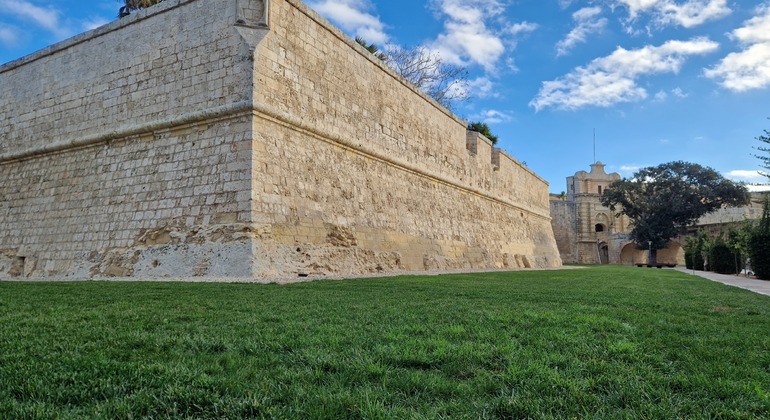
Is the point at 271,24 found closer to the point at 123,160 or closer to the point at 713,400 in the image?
the point at 123,160

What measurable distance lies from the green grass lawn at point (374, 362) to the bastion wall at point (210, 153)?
4.46 m

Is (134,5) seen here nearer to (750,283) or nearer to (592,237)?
(750,283)

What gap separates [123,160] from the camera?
32.9 feet

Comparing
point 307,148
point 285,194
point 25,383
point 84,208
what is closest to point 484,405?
point 25,383

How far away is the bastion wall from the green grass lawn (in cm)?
446

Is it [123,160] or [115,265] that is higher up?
[123,160]

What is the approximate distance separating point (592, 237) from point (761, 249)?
1332 inches

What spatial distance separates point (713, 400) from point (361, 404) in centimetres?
135

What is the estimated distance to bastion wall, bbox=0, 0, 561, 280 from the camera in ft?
28.1

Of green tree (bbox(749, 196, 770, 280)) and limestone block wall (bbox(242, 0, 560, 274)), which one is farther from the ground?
limestone block wall (bbox(242, 0, 560, 274))

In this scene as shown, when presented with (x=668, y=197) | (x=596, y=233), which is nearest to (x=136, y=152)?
(x=668, y=197)

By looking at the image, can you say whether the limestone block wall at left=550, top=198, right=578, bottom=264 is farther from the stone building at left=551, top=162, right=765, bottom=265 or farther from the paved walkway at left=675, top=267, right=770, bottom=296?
the paved walkway at left=675, top=267, right=770, bottom=296

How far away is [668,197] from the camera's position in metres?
39.7

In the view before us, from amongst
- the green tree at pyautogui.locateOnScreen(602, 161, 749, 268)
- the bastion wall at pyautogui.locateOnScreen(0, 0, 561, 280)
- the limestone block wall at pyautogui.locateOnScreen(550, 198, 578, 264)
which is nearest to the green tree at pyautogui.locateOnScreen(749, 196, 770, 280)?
the bastion wall at pyautogui.locateOnScreen(0, 0, 561, 280)
